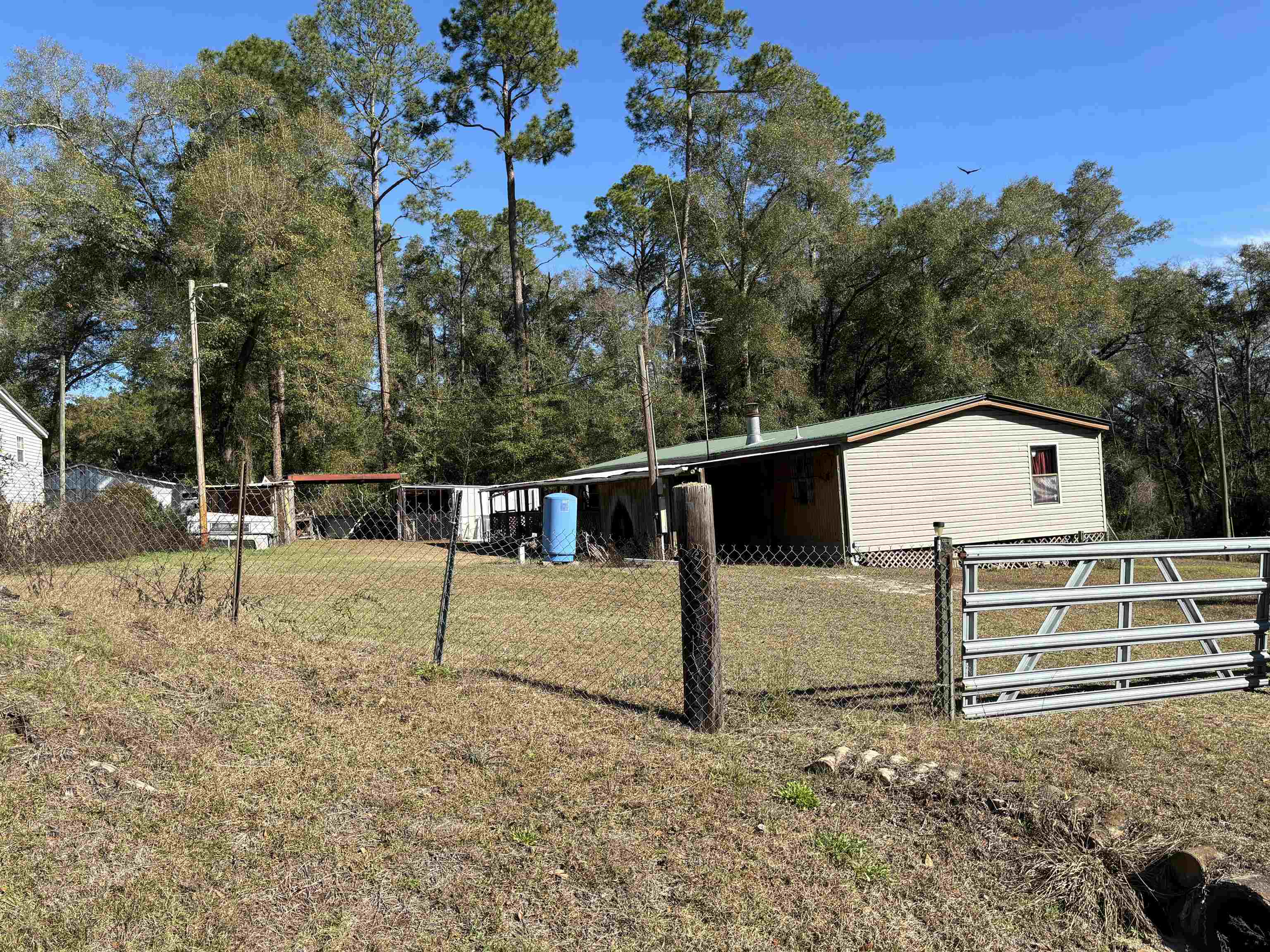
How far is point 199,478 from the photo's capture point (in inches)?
816

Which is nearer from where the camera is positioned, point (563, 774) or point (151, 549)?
point (563, 774)

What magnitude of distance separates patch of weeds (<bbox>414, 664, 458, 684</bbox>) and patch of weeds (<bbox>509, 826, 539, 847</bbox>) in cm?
212

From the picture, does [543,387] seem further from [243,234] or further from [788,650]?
[788,650]

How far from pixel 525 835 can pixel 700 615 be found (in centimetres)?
159

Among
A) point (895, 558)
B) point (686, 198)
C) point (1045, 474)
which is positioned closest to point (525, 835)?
point (895, 558)

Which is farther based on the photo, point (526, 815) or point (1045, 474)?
point (1045, 474)

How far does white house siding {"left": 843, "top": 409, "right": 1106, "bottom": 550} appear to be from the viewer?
1869 cm

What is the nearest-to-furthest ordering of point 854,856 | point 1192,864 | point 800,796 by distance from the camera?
point 1192,864 < point 854,856 < point 800,796

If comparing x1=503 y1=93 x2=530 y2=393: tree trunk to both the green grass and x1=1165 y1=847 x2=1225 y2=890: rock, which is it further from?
x1=1165 y1=847 x2=1225 y2=890: rock

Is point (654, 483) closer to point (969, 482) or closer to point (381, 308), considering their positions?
point (969, 482)

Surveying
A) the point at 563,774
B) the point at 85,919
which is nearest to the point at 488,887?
the point at 563,774

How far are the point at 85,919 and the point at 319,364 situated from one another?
30348 millimetres

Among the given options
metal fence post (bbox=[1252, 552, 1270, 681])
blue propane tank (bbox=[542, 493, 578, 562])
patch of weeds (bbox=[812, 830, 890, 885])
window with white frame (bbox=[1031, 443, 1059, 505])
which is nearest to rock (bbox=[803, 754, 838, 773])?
patch of weeds (bbox=[812, 830, 890, 885])

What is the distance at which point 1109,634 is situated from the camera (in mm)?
5270
